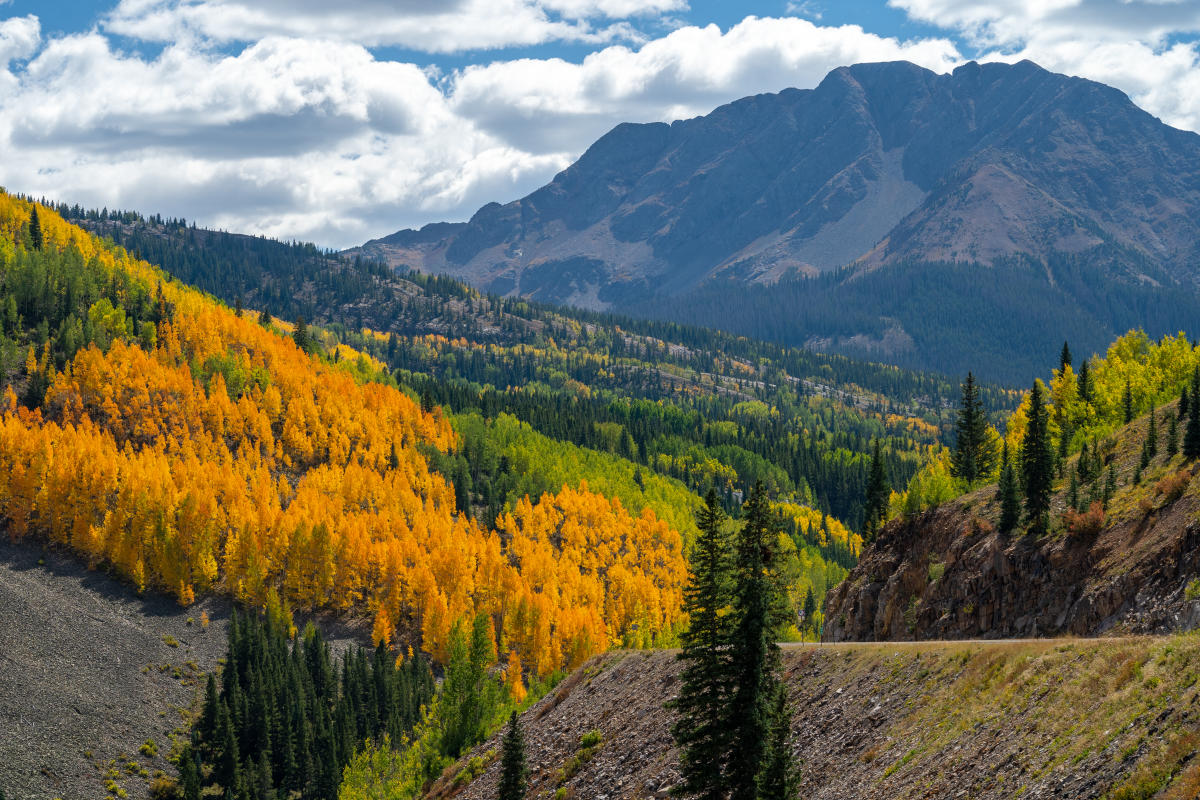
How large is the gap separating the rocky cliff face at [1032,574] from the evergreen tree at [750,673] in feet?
66.0

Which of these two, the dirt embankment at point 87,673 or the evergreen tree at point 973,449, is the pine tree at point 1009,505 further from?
the dirt embankment at point 87,673

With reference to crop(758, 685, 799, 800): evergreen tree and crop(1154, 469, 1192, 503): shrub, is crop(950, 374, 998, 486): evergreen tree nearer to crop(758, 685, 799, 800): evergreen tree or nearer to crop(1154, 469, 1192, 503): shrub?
crop(1154, 469, 1192, 503): shrub

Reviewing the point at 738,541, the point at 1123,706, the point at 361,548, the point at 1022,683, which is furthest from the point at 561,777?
the point at 361,548

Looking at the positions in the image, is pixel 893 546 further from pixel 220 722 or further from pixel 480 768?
pixel 220 722

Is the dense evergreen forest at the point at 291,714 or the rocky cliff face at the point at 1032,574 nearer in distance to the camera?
the rocky cliff face at the point at 1032,574

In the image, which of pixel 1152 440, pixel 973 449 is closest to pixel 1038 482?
pixel 1152 440

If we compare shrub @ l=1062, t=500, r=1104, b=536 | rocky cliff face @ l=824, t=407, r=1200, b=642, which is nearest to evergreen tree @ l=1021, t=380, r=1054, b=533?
rocky cliff face @ l=824, t=407, r=1200, b=642

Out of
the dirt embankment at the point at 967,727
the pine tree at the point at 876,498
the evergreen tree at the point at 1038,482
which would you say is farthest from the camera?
the pine tree at the point at 876,498

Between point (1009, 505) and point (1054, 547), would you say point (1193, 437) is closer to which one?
point (1054, 547)

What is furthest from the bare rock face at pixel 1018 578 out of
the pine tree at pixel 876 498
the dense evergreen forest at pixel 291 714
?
the dense evergreen forest at pixel 291 714

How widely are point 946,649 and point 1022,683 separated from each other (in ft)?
25.6

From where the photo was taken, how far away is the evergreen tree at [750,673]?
46812 millimetres

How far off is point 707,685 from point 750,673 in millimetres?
2461

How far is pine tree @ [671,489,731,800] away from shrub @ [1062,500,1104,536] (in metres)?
30.3
